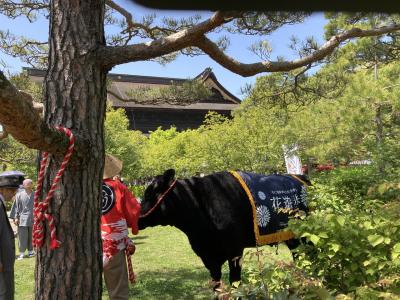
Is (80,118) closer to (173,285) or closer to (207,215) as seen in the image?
(207,215)

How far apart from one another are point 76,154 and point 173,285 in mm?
3876

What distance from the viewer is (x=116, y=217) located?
3.75 m

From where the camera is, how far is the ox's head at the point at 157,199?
4.06m

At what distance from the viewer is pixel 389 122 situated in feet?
28.5

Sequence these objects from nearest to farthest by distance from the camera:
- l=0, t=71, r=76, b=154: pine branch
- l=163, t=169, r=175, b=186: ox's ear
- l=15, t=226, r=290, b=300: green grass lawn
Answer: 1. l=0, t=71, r=76, b=154: pine branch
2. l=163, t=169, r=175, b=186: ox's ear
3. l=15, t=226, r=290, b=300: green grass lawn

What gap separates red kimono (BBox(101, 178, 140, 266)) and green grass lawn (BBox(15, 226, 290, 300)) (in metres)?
1.48

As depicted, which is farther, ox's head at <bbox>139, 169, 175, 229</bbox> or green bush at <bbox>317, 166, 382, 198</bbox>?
green bush at <bbox>317, 166, 382, 198</bbox>

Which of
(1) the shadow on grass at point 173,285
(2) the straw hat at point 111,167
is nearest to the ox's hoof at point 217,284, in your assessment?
(2) the straw hat at point 111,167

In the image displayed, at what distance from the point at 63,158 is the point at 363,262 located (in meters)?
1.68

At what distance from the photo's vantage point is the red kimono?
146 inches

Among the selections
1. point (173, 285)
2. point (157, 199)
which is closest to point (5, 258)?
point (157, 199)

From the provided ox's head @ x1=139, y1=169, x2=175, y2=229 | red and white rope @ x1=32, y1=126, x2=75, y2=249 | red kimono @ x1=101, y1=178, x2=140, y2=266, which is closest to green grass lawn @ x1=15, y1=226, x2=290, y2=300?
ox's head @ x1=139, y1=169, x2=175, y2=229

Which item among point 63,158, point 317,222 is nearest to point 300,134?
point 317,222

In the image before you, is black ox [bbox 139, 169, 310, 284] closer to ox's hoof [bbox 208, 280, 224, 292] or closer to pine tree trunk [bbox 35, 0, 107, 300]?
ox's hoof [bbox 208, 280, 224, 292]
